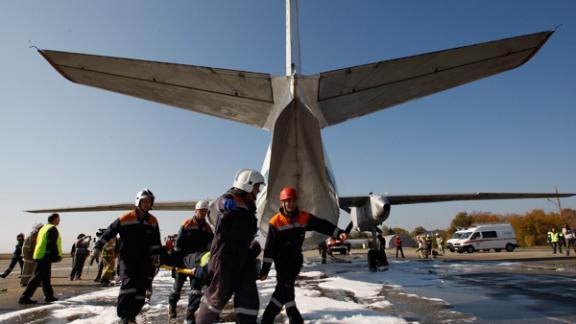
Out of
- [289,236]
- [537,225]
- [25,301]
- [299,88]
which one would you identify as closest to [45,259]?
[25,301]

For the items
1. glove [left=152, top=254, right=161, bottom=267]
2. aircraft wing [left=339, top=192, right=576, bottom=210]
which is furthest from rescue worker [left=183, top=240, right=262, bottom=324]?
aircraft wing [left=339, top=192, right=576, bottom=210]

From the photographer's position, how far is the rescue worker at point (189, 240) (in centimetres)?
495

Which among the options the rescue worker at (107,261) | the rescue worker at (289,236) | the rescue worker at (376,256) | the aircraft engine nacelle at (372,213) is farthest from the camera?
the aircraft engine nacelle at (372,213)

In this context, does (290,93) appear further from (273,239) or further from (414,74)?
(273,239)

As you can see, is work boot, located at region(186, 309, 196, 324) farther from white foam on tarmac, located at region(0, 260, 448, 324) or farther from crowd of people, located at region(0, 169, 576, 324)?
white foam on tarmac, located at region(0, 260, 448, 324)

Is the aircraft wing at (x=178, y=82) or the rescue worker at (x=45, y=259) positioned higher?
the aircraft wing at (x=178, y=82)

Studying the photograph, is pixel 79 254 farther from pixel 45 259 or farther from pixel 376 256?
pixel 376 256

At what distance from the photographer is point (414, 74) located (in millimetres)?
5410

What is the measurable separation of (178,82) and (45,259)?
4894 millimetres

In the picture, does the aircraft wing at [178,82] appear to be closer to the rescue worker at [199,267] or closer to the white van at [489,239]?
the rescue worker at [199,267]

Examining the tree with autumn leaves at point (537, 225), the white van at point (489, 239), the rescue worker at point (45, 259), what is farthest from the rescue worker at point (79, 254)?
the tree with autumn leaves at point (537, 225)

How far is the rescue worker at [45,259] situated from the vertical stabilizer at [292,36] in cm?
688

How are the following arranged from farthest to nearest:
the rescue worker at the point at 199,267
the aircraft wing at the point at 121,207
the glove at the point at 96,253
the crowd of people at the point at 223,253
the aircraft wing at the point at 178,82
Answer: the aircraft wing at the point at 121,207
the aircraft wing at the point at 178,82
the glove at the point at 96,253
the rescue worker at the point at 199,267
the crowd of people at the point at 223,253

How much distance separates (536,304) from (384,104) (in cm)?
409
